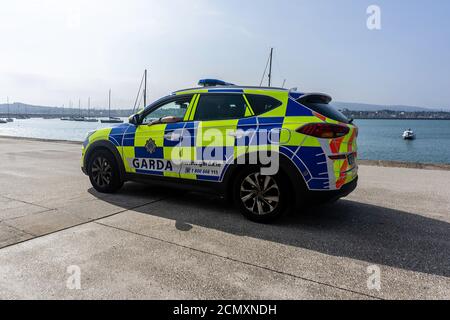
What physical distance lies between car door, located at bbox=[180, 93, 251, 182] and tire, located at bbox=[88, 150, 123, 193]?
1398 mm

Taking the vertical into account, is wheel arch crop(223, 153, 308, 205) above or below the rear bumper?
above

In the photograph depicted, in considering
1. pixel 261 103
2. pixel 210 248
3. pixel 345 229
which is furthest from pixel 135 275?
pixel 345 229

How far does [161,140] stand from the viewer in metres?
4.47

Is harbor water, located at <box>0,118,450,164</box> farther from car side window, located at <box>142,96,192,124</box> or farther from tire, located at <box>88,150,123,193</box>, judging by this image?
car side window, located at <box>142,96,192,124</box>

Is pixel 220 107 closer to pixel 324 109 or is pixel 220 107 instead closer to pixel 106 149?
pixel 324 109

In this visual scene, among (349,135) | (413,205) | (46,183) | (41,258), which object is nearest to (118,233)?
(41,258)

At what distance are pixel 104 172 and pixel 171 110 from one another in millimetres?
1630

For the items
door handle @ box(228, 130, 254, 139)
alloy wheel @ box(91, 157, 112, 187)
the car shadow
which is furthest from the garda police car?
alloy wheel @ box(91, 157, 112, 187)

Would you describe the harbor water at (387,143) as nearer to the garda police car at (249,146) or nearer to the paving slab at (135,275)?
the garda police car at (249,146)

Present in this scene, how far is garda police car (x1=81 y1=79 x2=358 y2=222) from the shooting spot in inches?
136

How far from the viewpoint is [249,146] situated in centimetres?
371

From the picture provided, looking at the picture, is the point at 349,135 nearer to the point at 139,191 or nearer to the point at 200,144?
the point at 200,144

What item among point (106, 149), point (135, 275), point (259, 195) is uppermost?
point (106, 149)
